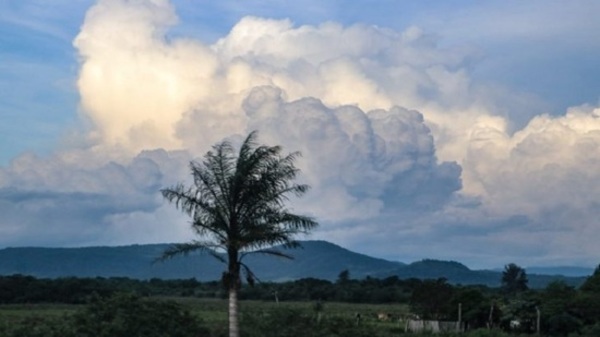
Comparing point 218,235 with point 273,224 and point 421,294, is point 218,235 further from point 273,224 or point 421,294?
point 421,294

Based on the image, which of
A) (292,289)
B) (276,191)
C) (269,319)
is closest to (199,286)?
(292,289)

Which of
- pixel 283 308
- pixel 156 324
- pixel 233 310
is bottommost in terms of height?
pixel 156 324

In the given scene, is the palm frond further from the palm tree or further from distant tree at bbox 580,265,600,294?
distant tree at bbox 580,265,600,294

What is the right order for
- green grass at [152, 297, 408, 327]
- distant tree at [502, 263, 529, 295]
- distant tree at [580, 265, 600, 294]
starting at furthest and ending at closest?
distant tree at [502, 263, 529, 295] → distant tree at [580, 265, 600, 294] → green grass at [152, 297, 408, 327]

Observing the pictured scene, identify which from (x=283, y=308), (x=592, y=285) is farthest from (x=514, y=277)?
(x=283, y=308)

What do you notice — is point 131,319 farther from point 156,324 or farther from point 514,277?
point 514,277

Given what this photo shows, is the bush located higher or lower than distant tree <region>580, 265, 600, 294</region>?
lower

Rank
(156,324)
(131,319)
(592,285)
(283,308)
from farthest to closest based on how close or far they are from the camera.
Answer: (592,285) < (283,308) < (156,324) < (131,319)

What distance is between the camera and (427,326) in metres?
66.2

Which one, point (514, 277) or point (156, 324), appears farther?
point (514, 277)

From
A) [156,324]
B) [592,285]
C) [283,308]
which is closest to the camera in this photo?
[156,324]

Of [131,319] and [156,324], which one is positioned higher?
[131,319]

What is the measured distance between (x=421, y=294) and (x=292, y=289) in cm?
4754

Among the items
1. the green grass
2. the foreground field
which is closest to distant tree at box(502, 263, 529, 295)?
the green grass
